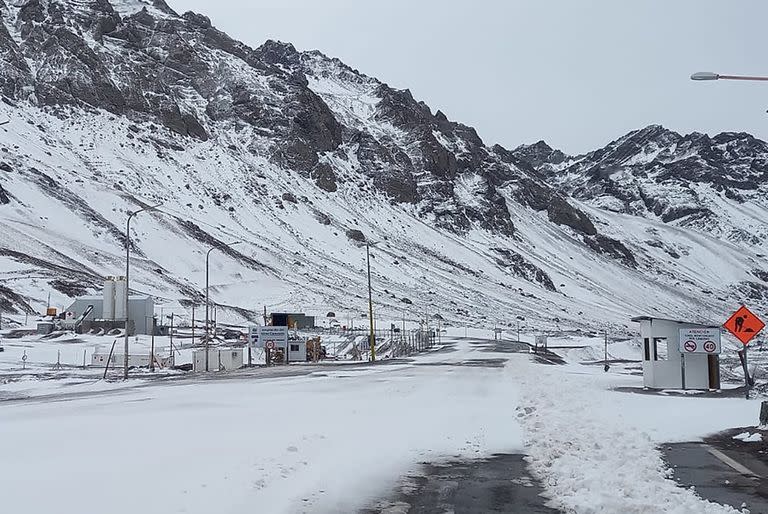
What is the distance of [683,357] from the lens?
80.1 ft

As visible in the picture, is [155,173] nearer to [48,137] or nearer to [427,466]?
[48,137]

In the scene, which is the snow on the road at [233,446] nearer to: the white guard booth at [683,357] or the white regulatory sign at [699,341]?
the white guard booth at [683,357]

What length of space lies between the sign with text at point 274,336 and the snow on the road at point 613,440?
30.8 metres

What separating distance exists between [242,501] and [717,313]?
657 ft

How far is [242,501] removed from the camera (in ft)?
26.8

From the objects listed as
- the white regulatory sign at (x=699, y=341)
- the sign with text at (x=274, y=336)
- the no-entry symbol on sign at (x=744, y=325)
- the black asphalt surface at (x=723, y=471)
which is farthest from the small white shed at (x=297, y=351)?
the black asphalt surface at (x=723, y=471)

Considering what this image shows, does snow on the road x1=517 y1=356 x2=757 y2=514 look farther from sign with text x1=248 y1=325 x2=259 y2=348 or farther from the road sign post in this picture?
sign with text x1=248 y1=325 x2=259 y2=348

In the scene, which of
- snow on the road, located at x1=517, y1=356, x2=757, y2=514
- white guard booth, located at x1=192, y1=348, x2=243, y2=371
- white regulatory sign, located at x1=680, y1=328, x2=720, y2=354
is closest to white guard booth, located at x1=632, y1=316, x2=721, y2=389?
white regulatory sign, located at x1=680, y1=328, x2=720, y2=354

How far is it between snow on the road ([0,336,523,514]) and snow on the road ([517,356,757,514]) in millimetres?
855

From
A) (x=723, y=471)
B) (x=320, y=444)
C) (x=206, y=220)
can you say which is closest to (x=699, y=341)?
(x=723, y=471)

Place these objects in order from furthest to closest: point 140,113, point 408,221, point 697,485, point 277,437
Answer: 1. point 408,221
2. point 140,113
3. point 277,437
4. point 697,485

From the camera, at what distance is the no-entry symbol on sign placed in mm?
20594

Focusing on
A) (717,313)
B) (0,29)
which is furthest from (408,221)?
(0,29)

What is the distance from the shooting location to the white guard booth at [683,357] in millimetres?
23812
